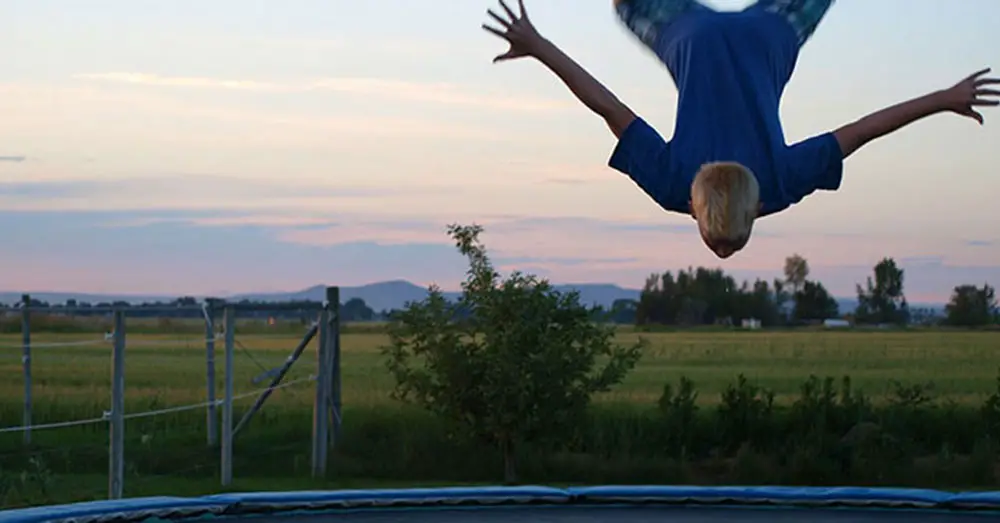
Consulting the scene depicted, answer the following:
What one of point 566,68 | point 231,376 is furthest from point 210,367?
point 566,68

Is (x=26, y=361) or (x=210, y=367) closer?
(x=210, y=367)

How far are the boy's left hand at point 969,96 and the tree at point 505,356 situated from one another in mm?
4601

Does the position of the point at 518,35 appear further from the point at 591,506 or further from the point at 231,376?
the point at 231,376

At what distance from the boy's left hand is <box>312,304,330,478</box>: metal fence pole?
5.40m

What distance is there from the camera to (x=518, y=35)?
12.2 feet

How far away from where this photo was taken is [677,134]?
3.72 meters

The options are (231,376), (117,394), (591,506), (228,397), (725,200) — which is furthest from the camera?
(231,376)

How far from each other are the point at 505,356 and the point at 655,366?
732cm

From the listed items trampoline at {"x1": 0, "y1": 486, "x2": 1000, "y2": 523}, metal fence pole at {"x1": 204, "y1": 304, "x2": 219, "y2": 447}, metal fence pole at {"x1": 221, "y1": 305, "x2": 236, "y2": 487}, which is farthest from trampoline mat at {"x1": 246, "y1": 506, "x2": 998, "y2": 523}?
metal fence pole at {"x1": 204, "y1": 304, "x2": 219, "y2": 447}

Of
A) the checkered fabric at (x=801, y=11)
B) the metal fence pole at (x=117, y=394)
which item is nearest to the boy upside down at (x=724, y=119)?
the checkered fabric at (x=801, y=11)

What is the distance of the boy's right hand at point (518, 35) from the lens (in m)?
3.70

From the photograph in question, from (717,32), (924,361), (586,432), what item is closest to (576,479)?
(586,432)

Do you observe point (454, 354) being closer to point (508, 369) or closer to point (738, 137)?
point (508, 369)

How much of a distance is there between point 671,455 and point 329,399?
229cm
